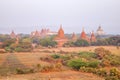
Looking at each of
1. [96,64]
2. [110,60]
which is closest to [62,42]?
[110,60]

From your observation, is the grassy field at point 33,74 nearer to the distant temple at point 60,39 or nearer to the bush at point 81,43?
the distant temple at point 60,39

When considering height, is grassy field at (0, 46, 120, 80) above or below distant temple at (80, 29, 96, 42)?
below

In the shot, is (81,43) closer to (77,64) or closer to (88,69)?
(77,64)

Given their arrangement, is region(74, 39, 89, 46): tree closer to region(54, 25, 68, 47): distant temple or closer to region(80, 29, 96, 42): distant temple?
region(54, 25, 68, 47): distant temple

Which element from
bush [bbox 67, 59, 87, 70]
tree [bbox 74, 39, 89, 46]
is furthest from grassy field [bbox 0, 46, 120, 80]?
tree [bbox 74, 39, 89, 46]

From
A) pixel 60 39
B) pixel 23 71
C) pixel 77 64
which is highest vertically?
pixel 60 39

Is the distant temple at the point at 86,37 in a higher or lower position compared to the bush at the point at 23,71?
higher

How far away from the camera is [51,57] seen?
36.2m

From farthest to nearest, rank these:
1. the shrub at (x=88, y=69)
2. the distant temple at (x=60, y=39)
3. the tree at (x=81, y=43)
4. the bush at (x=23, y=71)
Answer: the distant temple at (x=60, y=39), the tree at (x=81, y=43), the shrub at (x=88, y=69), the bush at (x=23, y=71)

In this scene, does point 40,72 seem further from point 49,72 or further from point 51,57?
point 51,57

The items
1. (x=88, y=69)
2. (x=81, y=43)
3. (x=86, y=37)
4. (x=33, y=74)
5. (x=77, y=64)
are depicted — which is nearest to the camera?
(x=33, y=74)

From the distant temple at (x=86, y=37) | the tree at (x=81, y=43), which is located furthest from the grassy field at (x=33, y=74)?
the distant temple at (x=86, y=37)

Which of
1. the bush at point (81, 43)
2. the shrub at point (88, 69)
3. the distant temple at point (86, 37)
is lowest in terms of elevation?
the shrub at point (88, 69)

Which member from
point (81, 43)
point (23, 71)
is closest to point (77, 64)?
point (23, 71)
